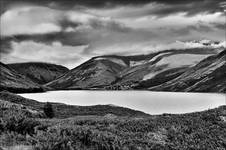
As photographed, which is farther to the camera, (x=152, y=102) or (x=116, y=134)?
(x=152, y=102)

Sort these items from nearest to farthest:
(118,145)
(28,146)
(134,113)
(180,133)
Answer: (28,146)
(118,145)
(180,133)
(134,113)

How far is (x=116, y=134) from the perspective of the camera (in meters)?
14.5

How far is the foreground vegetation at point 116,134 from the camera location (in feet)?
39.5

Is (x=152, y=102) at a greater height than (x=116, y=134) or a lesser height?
greater

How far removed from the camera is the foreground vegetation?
1205 cm

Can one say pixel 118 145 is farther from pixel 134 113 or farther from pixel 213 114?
pixel 134 113

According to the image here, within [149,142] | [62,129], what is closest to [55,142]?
[62,129]

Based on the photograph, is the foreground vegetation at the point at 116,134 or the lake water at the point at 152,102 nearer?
the foreground vegetation at the point at 116,134

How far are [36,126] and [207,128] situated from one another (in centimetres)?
897

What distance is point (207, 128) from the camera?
17.1 metres

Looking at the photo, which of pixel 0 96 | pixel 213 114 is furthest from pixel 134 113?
pixel 213 114

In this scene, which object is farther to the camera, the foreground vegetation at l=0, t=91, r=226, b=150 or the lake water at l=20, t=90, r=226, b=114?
the lake water at l=20, t=90, r=226, b=114

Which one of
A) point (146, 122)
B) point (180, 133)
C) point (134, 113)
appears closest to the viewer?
point (180, 133)

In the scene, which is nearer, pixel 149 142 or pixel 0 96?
pixel 149 142
